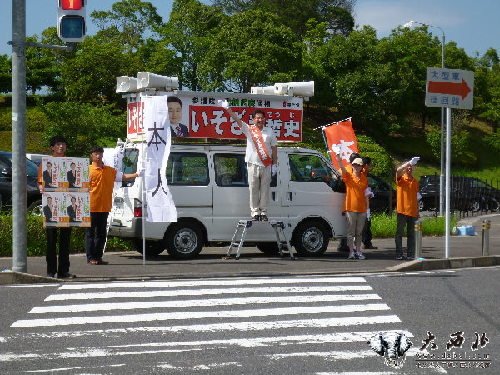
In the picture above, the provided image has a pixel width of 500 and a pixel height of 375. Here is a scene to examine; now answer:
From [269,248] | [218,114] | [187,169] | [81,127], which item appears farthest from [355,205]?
[81,127]

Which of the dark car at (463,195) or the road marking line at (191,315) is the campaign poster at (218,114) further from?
the dark car at (463,195)

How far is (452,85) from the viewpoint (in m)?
16.2

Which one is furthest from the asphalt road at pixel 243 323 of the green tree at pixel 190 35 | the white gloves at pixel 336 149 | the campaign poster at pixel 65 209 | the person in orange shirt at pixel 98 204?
the green tree at pixel 190 35

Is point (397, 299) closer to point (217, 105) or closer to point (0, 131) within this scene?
point (217, 105)

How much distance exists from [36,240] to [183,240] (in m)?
2.84

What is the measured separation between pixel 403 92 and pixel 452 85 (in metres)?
43.4

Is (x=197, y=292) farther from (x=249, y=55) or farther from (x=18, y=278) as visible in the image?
(x=249, y=55)

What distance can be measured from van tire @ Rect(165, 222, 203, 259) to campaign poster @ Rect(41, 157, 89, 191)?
2901 millimetres

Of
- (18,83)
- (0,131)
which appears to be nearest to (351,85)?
(0,131)

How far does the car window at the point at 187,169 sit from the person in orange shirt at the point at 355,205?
2563 millimetres

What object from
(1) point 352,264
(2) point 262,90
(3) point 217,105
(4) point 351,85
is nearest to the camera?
(1) point 352,264

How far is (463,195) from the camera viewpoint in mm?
32969

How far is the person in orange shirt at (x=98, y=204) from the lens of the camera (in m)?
15.7
